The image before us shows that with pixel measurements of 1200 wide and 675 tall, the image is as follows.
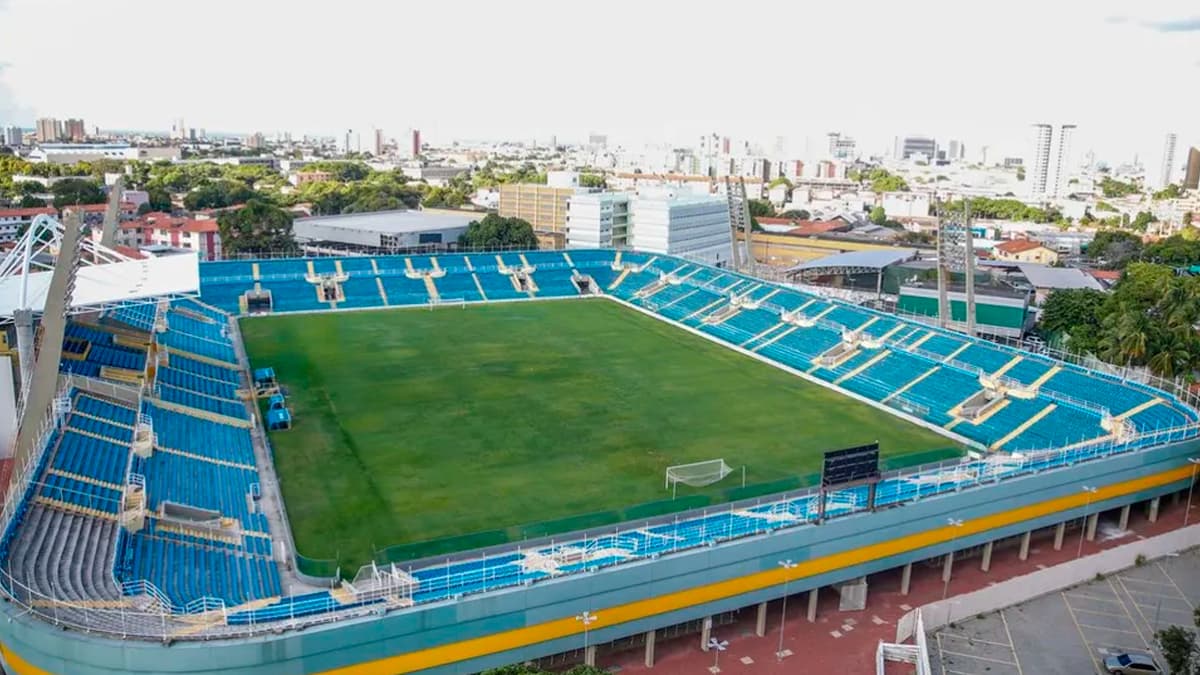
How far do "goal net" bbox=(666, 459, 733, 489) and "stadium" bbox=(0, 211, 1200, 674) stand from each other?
11 centimetres

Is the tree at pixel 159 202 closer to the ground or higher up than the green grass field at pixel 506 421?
higher up

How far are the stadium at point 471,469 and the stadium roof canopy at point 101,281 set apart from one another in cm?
15

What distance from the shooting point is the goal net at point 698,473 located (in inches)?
1085

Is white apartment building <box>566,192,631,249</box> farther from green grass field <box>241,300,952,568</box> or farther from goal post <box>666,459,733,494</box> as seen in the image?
goal post <box>666,459,733,494</box>

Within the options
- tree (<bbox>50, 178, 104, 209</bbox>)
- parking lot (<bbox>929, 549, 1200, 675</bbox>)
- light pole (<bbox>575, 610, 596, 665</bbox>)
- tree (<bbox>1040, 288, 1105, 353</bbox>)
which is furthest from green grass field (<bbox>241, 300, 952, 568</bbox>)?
tree (<bbox>50, 178, 104, 209</bbox>)

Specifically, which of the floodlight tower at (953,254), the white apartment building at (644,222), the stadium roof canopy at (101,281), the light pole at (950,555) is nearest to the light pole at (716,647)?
the light pole at (950,555)

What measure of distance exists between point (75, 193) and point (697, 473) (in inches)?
3274

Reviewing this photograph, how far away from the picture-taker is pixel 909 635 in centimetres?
2120

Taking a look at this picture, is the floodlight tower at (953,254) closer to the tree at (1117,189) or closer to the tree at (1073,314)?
the tree at (1073,314)

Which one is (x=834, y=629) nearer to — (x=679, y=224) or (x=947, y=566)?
(x=947, y=566)

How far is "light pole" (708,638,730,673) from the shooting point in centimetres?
2017

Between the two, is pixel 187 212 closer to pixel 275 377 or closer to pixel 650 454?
pixel 275 377

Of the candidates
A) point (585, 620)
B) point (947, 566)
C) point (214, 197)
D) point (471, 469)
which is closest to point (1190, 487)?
point (947, 566)

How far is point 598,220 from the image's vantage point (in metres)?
77.8
